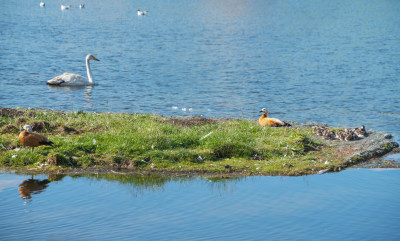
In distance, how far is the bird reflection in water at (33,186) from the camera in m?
12.0

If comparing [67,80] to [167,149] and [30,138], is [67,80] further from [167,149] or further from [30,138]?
[167,149]

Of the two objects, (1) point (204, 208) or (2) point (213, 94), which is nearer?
(1) point (204, 208)

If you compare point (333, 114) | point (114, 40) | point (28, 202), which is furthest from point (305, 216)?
point (114, 40)

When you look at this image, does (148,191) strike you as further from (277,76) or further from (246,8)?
(246,8)

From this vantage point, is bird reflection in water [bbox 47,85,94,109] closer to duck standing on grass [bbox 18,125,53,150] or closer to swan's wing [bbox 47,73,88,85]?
swan's wing [bbox 47,73,88,85]

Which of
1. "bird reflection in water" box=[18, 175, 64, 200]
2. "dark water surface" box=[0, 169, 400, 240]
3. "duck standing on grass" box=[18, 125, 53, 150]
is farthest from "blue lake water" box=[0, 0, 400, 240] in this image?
"duck standing on grass" box=[18, 125, 53, 150]

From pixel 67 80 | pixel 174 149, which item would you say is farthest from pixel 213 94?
pixel 174 149

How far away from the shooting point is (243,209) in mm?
11203

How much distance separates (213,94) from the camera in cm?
2797

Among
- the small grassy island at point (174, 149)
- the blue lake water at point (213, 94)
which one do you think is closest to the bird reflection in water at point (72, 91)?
the blue lake water at point (213, 94)

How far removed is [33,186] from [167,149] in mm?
3771

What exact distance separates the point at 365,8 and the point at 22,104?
73.4 m

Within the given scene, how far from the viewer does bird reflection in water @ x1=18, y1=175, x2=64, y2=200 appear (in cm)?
1195

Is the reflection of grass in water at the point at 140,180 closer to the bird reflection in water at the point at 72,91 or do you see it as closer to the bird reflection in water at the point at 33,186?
the bird reflection in water at the point at 33,186
